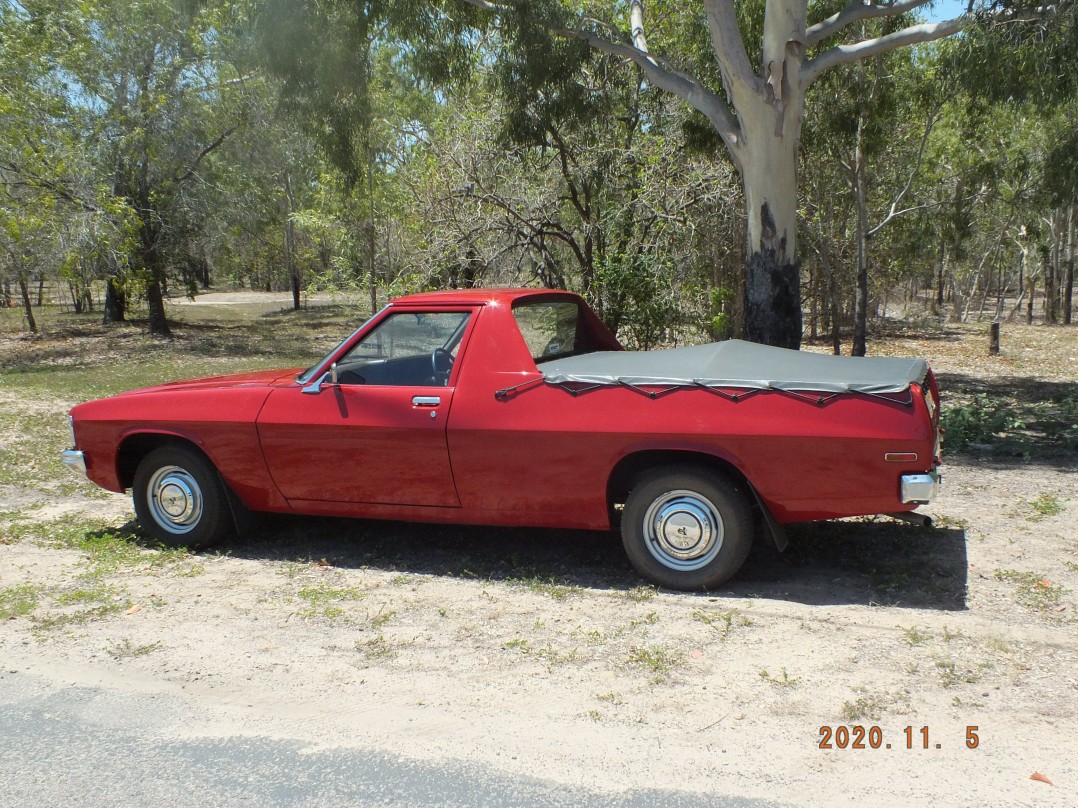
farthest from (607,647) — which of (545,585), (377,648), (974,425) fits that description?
(974,425)

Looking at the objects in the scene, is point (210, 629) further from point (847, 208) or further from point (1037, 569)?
point (847, 208)

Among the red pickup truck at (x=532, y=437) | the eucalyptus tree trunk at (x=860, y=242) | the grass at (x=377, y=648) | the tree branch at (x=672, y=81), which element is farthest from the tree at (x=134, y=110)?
the grass at (x=377, y=648)

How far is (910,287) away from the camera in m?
42.8

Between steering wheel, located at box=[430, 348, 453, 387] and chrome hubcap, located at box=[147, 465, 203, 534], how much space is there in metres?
1.78

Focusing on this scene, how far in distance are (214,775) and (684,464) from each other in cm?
279

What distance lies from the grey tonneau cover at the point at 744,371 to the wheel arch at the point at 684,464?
1.29ft

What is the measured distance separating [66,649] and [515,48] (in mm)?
10374

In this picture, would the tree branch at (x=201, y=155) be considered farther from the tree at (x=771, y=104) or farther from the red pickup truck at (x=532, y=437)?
the red pickup truck at (x=532, y=437)

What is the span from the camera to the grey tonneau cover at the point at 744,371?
16.4 feet

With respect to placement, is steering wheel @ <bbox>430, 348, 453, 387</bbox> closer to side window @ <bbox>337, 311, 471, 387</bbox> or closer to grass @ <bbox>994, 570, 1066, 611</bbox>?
side window @ <bbox>337, 311, 471, 387</bbox>

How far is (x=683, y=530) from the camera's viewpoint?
523cm

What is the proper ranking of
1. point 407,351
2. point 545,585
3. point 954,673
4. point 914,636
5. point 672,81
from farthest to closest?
point 672,81 → point 407,351 → point 545,585 → point 914,636 → point 954,673

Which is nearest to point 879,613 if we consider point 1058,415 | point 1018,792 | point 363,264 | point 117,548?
point 1018,792

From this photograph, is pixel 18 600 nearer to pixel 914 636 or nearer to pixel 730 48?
pixel 914 636
